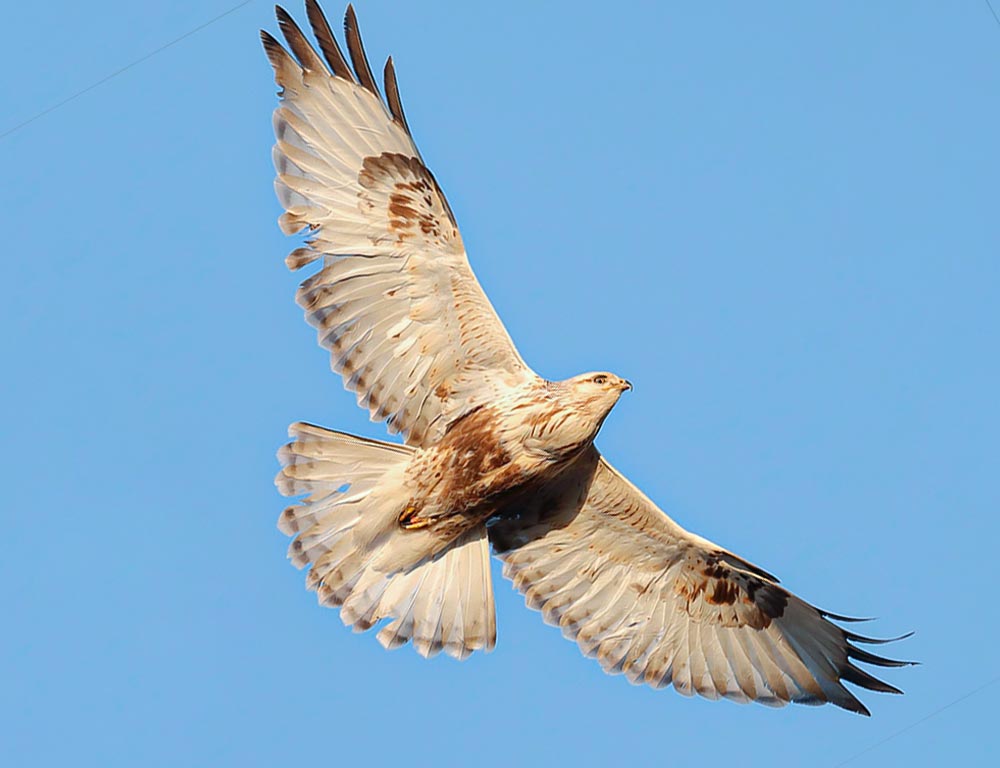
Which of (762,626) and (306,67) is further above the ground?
(306,67)

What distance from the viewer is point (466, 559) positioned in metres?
11.6

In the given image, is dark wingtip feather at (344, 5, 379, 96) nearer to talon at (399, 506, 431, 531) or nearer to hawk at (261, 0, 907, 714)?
hawk at (261, 0, 907, 714)

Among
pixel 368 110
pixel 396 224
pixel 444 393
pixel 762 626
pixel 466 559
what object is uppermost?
pixel 368 110

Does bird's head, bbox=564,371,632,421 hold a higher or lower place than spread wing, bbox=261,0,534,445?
lower

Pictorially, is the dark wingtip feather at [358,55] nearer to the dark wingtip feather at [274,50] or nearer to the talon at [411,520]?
the dark wingtip feather at [274,50]

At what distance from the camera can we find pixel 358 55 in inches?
442

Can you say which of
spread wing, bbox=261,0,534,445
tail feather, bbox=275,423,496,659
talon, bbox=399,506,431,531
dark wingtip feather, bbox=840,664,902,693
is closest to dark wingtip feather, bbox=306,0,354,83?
spread wing, bbox=261,0,534,445

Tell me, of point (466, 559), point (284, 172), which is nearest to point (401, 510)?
point (466, 559)

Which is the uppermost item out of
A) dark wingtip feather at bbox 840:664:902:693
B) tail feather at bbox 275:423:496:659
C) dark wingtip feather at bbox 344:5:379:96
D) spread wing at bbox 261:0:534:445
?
dark wingtip feather at bbox 344:5:379:96

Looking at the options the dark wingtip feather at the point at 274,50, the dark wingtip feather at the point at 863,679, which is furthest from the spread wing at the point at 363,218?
the dark wingtip feather at the point at 863,679

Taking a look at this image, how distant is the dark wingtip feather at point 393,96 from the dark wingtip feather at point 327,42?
0.24 m

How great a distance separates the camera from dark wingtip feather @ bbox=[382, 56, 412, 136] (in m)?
11.1

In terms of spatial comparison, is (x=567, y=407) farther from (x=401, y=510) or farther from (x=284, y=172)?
(x=284, y=172)

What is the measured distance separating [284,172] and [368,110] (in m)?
0.66
